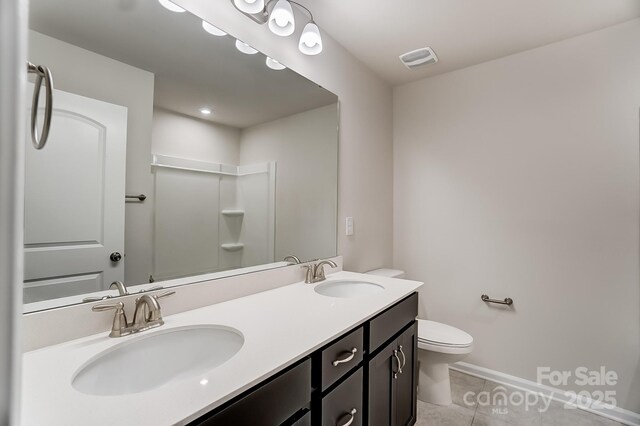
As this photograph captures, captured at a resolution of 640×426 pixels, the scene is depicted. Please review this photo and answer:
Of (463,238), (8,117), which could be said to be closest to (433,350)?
(463,238)

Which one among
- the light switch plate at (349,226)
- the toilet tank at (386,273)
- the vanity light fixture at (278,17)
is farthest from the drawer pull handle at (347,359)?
the vanity light fixture at (278,17)

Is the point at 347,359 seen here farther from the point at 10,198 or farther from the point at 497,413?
the point at 497,413

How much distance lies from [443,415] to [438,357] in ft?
1.07

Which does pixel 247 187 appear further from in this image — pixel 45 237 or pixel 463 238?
pixel 463 238

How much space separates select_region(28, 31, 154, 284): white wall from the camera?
0.86 meters

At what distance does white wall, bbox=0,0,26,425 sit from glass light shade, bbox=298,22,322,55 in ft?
4.71

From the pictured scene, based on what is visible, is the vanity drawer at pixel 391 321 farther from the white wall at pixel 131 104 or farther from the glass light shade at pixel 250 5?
the glass light shade at pixel 250 5

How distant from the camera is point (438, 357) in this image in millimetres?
1784

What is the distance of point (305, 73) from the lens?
1.69 metres

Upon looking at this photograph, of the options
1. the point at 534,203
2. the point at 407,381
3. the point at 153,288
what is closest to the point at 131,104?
the point at 153,288

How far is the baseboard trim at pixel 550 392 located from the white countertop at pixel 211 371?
1.45m

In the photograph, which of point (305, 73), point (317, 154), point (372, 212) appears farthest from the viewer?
point (372, 212)

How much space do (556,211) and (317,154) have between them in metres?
1.63

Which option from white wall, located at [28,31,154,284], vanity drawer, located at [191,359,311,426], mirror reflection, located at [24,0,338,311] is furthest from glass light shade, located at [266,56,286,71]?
vanity drawer, located at [191,359,311,426]
